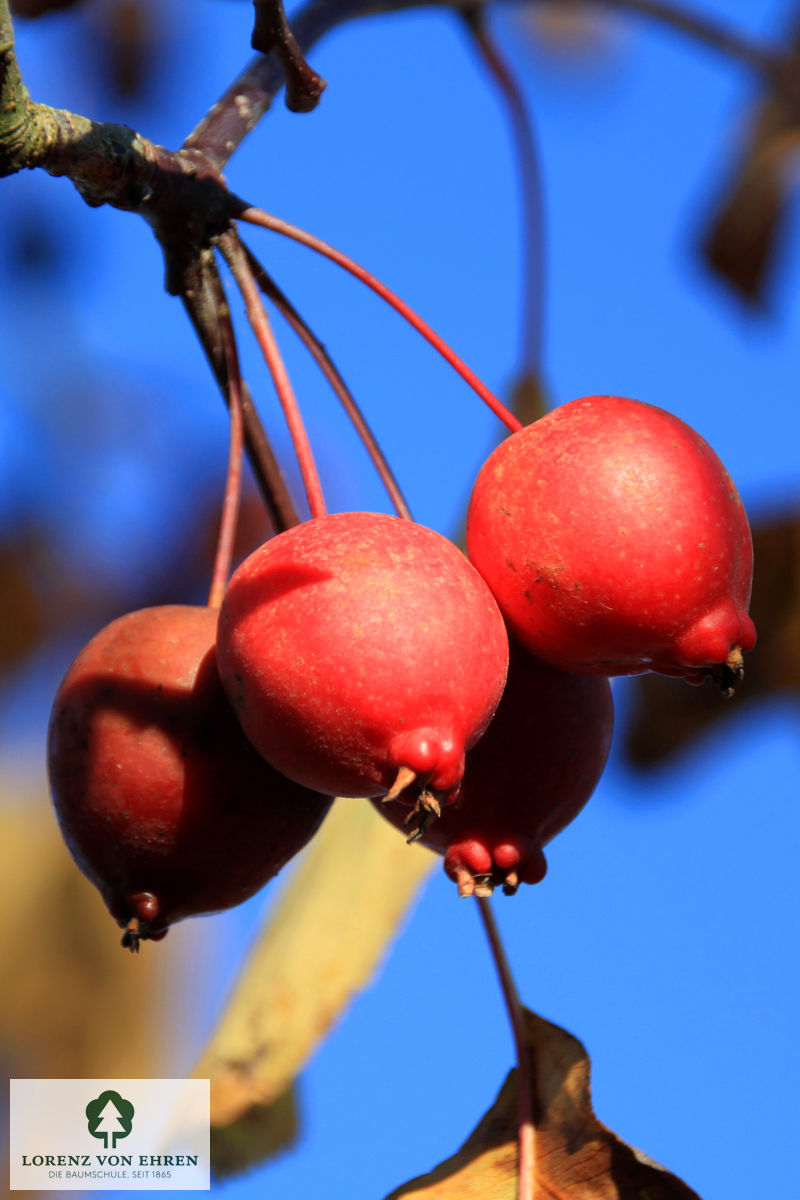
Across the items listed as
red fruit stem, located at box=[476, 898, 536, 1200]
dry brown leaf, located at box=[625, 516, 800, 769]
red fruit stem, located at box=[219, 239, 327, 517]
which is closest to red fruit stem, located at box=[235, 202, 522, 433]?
red fruit stem, located at box=[219, 239, 327, 517]

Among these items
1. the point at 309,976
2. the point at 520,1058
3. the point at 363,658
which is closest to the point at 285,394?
the point at 363,658

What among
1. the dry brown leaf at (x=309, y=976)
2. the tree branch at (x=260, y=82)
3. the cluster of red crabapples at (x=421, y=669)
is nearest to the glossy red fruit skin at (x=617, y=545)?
the cluster of red crabapples at (x=421, y=669)

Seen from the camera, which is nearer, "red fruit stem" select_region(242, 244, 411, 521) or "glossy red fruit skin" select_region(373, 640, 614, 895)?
"glossy red fruit skin" select_region(373, 640, 614, 895)

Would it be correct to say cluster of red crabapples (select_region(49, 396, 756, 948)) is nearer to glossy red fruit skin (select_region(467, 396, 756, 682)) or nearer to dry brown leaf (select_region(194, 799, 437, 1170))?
glossy red fruit skin (select_region(467, 396, 756, 682))

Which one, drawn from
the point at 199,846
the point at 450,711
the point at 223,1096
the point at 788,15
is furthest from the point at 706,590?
the point at 788,15

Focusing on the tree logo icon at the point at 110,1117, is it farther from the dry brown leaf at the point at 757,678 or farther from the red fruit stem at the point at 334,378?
the dry brown leaf at the point at 757,678
